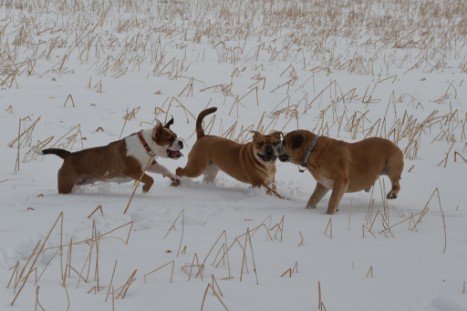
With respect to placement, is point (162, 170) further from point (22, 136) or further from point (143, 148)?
point (22, 136)

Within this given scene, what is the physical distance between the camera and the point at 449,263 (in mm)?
3723

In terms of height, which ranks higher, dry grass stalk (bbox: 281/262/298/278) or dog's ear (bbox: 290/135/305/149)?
dog's ear (bbox: 290/135/305/149)

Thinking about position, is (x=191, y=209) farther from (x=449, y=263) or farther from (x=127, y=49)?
(x=127, y=49)

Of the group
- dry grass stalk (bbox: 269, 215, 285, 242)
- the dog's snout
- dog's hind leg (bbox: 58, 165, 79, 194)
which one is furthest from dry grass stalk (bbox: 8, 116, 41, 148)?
dry grass stalk (bbox: 269, 215, 285, 242)

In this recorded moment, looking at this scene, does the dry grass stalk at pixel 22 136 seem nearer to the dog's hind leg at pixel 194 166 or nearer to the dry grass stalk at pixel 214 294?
the dog's hind leg at pixel 194 166

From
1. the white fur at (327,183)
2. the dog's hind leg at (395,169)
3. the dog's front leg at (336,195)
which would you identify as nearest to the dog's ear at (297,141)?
the white fur at (327,183)

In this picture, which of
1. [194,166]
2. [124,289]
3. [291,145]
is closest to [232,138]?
[194,166]

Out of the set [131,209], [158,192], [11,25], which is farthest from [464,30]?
[131,209]

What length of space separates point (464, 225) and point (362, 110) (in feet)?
14.7

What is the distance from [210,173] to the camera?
22.8 ft

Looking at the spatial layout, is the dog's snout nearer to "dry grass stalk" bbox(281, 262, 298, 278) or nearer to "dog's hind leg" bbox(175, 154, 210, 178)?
"dog's hind leg" bbox(175, 154, 210, 178)

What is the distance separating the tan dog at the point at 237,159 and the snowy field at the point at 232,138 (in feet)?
0.72

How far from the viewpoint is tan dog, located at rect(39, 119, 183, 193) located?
5.87m

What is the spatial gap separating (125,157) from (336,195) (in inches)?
80.1
